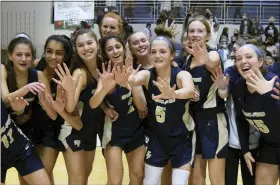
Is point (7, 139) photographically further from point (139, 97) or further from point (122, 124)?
point (139, 97)

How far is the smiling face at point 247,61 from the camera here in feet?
9.42

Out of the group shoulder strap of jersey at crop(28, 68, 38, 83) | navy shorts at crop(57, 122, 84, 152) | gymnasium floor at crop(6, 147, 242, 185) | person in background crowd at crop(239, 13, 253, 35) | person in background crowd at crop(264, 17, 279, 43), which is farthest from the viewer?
person in background crowd at crop(239, 13, 253, 35)

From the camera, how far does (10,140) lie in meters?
2.93

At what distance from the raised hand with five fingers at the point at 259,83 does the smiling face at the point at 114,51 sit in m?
0.96

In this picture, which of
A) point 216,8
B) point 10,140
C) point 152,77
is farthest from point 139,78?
point 216,8

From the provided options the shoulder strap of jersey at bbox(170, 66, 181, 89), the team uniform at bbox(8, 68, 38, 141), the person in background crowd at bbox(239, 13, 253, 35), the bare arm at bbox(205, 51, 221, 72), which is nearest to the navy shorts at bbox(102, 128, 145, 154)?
the shoulder strap of jersey at bbox(170, 66, 181, 89)

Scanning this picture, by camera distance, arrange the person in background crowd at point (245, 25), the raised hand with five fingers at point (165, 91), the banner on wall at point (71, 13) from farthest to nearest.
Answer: the person in background crowd at point (245, 25), the banner on wall at point (71, 13), the raised hand with five fingers at point (165, 91)

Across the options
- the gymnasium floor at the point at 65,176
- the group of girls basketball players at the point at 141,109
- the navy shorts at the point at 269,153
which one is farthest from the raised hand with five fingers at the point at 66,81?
the gymnasium floor at the point at 65,176

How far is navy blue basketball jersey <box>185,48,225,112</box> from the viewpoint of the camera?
3.03 m

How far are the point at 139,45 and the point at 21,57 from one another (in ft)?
2.97

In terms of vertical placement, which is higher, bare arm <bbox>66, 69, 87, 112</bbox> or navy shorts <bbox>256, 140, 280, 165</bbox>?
bare arm <bbox>66, 69, 87, 112</bbox>

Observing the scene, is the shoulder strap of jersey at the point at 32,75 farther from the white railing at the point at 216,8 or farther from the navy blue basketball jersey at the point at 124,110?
the white railing at the point at 216,8

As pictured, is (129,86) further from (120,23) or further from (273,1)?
(273,1)

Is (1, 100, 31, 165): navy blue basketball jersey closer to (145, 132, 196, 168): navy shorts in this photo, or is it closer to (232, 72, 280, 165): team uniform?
(145, 132, 196, 168): navy shorts
